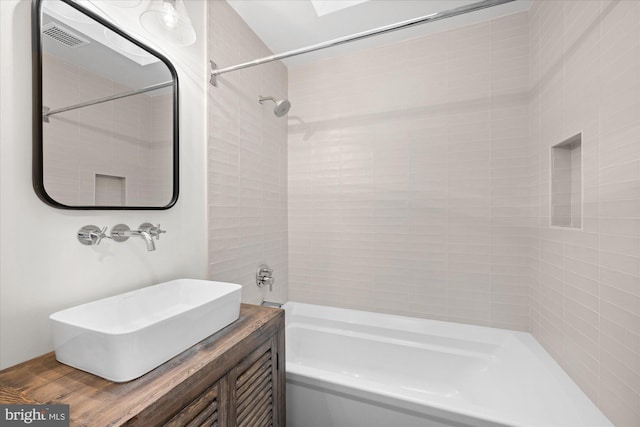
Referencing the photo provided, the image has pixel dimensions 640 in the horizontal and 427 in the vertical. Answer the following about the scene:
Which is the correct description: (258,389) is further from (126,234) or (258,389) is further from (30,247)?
(30,247)

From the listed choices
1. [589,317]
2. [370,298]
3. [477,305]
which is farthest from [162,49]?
[477,305]

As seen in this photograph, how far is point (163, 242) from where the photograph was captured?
1.32m

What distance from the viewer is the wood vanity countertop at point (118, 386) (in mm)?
626

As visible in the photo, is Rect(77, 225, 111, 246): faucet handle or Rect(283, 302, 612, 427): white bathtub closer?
Rect(77, 225, 111, 246): faucet handle

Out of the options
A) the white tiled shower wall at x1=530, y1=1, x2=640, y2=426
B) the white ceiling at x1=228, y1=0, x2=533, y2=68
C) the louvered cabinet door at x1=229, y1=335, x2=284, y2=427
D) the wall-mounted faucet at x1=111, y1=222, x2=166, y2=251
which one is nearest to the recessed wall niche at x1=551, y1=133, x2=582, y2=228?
the white tiled shower wall at x1=530, y1=1, x2=640, y2=426

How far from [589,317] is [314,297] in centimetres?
168

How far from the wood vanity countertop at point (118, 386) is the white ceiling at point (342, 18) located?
159 cm

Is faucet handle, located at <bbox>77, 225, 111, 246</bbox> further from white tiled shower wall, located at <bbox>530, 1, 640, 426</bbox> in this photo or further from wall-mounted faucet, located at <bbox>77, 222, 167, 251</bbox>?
white tiled shower wall, located at <bbox>530, 1, 640, 426</bbox>

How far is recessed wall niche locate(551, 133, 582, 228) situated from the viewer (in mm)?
1418

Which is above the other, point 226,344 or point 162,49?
point 162,49

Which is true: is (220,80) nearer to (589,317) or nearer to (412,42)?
(412,42)

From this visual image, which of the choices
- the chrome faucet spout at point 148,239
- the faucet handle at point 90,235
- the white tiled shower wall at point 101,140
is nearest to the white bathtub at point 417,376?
the chrome faucet spout at point 148,239

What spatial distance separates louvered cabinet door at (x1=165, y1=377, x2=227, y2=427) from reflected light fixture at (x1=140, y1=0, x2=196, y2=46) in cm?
133

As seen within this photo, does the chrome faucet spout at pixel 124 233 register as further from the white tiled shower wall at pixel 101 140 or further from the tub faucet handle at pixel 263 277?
the tub faucet handle at pixel 263 277
